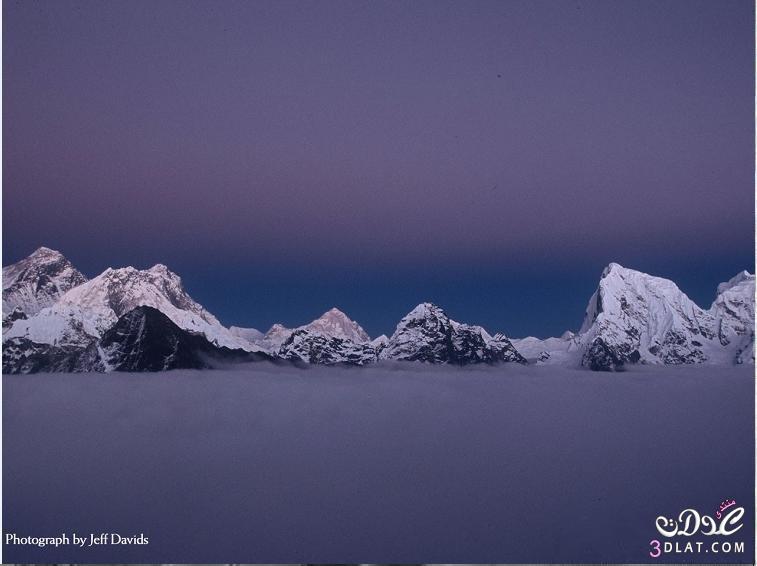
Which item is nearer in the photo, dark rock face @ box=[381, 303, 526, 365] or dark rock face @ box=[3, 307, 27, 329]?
dark rock face @ box=[3, 307, 27, 329]

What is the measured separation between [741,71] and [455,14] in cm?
278

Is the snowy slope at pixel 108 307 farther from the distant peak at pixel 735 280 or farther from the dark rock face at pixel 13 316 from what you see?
the distant peak at pixel 735 280

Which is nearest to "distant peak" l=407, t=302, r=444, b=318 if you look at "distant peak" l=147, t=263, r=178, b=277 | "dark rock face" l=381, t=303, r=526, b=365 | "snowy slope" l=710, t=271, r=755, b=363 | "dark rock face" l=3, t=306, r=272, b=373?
"dark rock face" l=381, t=303, r=526, b=365

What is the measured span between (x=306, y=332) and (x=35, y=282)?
2.59 meters

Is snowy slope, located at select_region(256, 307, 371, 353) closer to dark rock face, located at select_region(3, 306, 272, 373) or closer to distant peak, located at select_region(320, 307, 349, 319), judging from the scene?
distant peak, located at select_region(320, 307, 349, 319)

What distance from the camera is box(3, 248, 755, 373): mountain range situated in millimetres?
7512

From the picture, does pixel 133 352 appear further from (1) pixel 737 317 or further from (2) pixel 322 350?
(1) pixel 737 317

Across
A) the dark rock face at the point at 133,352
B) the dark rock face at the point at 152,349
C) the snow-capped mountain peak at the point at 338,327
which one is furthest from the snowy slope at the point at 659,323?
the dark rock face at the point at 152,349

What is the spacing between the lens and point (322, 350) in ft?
25.6

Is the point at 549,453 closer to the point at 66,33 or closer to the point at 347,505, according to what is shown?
the point at 347,505

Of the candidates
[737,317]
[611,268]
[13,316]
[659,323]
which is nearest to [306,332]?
[13,316]

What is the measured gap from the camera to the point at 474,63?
790cm

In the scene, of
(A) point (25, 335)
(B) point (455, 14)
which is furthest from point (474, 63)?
(A) point (25, 335)

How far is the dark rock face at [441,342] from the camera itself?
7.80m
